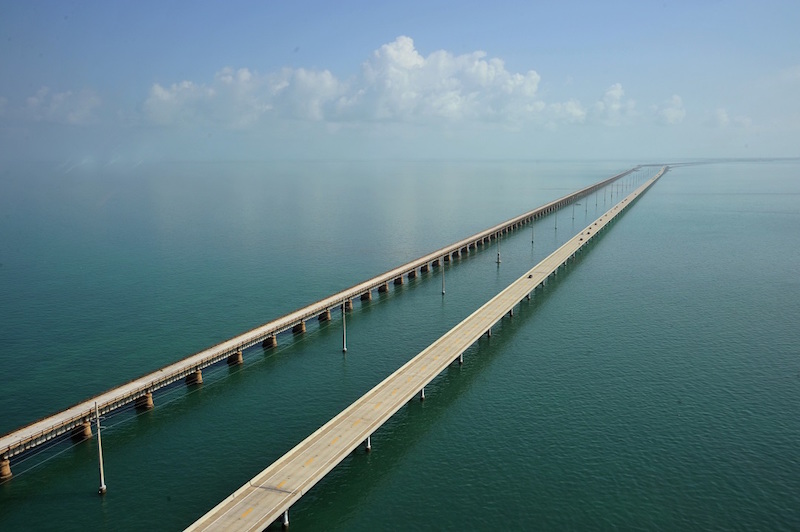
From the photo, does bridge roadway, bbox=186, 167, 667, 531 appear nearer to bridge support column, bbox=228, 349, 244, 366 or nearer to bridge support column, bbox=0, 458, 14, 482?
bridge support column, bbox=0, 458, 14, 482

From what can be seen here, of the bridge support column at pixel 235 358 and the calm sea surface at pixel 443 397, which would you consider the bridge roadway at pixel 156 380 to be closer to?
the bridge support column at pixel 235 358

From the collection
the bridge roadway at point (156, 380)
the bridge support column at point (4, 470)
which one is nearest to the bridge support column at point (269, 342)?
the bridge roadway at point (156, 380)

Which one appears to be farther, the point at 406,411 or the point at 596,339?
the point at 596,339

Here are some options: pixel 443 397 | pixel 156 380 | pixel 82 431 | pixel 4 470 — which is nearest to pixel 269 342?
pixel 156 380

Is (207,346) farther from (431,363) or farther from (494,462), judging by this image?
(494,462)

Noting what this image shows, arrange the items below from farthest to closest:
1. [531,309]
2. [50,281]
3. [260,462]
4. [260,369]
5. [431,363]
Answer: [50,281], [531,309], [260,369], [431,363], [260,462]

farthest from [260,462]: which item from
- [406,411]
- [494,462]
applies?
[494,462]

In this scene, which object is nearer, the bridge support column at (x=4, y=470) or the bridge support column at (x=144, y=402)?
the bridge support column at (x=4, y=470)

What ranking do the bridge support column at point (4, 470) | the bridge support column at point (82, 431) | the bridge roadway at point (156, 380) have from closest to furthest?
the bridge support column at point (4, 470)
the bridge roadway at point (156, 380)
the bridge support column at point (82, 431)
